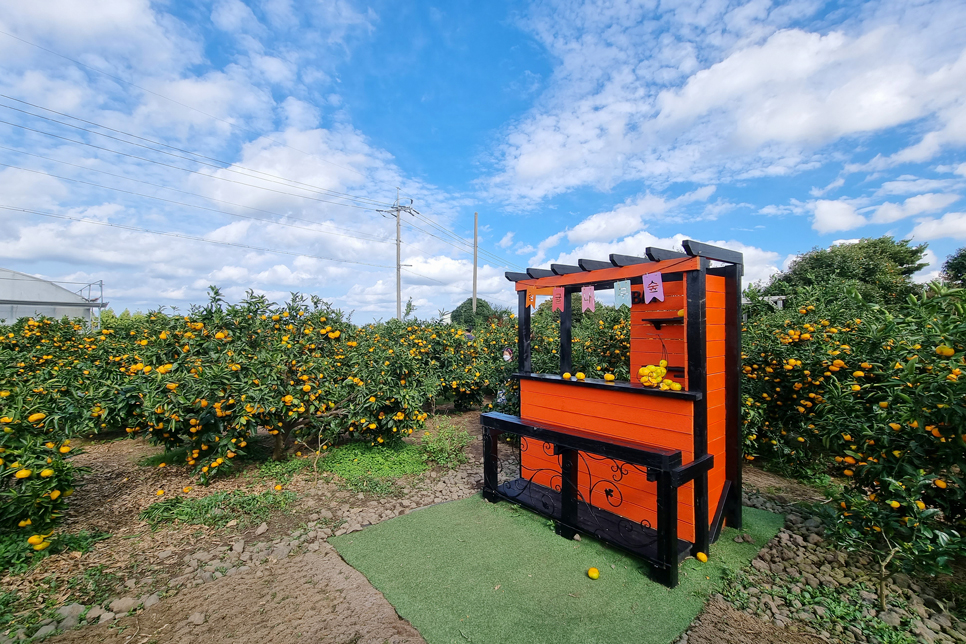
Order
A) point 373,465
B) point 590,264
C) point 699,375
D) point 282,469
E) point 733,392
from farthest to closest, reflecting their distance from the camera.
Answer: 1. point 373,465
2. point 282,469
3. point 590,264
4. point 733,392
5. point 699,375

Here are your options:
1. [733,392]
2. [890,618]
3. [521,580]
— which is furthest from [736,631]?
[733,392]

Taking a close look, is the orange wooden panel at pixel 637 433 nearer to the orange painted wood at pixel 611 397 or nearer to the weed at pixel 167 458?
the orange painted wood at pixel 611 397

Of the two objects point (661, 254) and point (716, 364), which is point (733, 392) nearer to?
point (716, 364)

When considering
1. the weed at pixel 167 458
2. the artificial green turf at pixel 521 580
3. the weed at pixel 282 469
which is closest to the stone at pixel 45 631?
the artificial green turf at pixel 521 580

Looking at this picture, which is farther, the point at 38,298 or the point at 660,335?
the point at 38,298

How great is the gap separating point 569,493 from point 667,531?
722 millimetres

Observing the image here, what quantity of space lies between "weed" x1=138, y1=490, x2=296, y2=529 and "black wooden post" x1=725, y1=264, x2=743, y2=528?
3574mm

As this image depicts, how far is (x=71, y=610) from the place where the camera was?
2096 mm

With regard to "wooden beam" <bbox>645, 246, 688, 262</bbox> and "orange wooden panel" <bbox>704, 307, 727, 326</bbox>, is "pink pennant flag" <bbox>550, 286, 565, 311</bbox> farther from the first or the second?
"orange wooden panel" <bbox>704, 307, 727, 326</bbox>

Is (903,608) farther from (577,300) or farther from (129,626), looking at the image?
(577,300)

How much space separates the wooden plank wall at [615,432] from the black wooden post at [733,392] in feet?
1.96

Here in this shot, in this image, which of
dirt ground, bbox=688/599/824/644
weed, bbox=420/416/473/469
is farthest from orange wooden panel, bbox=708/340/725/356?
weed, bbox=420/416/473/469

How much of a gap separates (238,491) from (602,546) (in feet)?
10.1

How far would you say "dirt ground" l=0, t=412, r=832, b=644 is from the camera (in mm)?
1982
